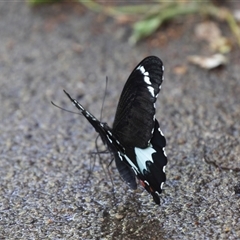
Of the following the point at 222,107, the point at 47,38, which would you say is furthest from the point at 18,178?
the point at 47,38

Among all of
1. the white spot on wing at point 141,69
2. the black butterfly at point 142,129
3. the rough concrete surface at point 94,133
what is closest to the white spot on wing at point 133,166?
the black butterfly at point 142,129

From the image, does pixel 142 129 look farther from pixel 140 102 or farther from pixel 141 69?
pixel 141 69

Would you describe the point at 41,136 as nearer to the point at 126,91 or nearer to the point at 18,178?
the point at 18,178

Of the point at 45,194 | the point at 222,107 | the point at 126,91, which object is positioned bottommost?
the point at 45,194

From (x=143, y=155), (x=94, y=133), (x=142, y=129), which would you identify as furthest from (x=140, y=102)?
(x=94, y=133)

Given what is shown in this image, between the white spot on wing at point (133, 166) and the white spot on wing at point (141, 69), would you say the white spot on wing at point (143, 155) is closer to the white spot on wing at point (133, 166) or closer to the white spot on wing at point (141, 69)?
the white spot on wing at point (133, 166)

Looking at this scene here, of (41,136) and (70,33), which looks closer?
(41,136)
